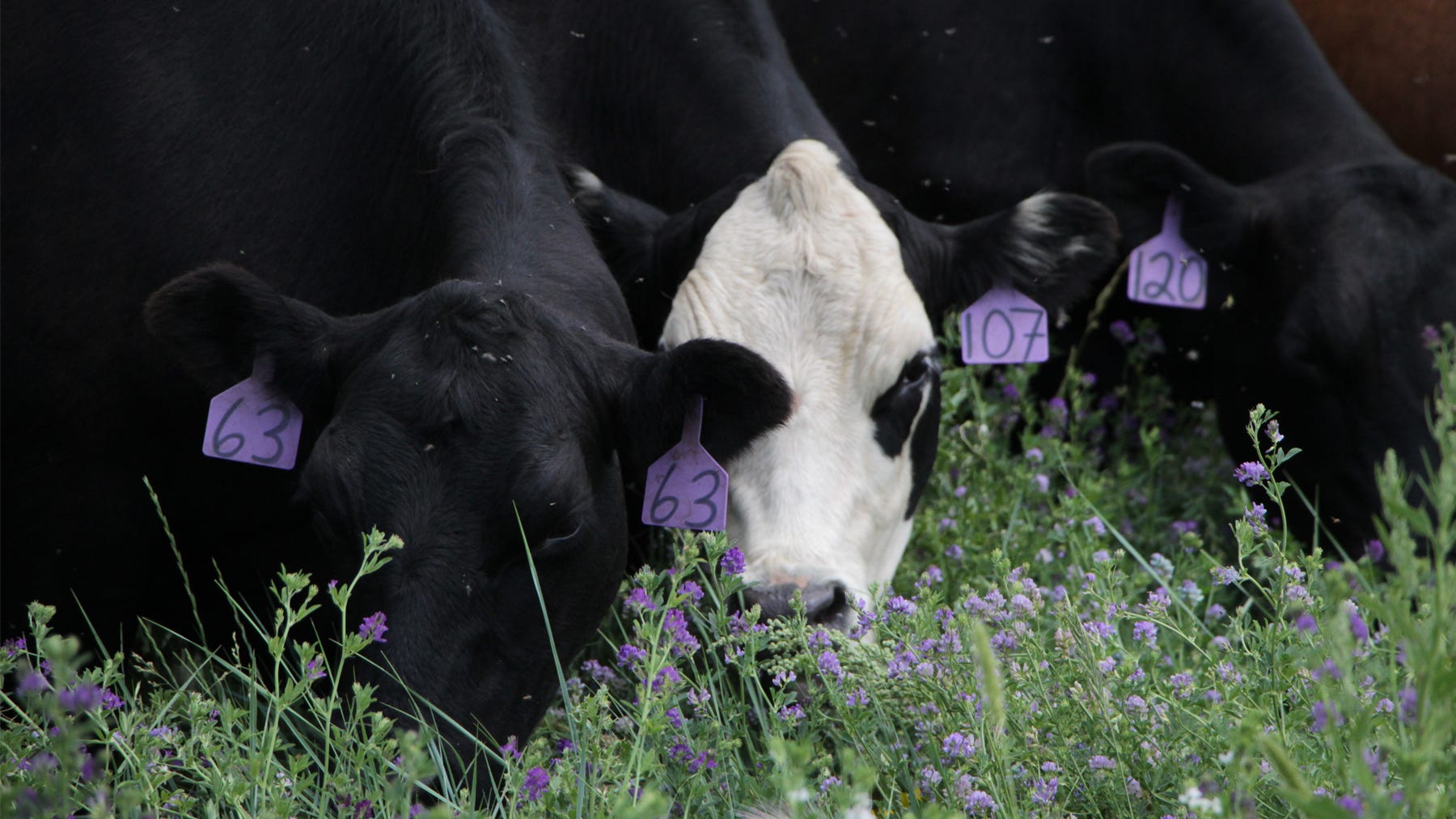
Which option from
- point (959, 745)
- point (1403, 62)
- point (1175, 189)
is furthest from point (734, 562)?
point (1403, 62)

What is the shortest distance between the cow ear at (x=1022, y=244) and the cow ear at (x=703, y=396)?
130 centimetres

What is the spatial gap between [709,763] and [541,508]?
586mm

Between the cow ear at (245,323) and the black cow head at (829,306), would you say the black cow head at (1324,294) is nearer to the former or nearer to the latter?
the black cow head at (829,306)

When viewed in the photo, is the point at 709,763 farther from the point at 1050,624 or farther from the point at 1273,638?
the point at 1050,624

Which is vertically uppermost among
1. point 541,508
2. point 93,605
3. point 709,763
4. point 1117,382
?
point 541,508

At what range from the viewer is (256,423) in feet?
10.3

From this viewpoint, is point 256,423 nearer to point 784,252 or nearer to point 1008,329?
point 784,252

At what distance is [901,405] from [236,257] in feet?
5.86

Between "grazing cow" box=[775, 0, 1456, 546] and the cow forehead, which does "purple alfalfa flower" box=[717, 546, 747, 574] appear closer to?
the cow forehead

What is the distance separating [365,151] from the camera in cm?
389

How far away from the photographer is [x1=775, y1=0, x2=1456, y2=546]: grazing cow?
457 centimetres

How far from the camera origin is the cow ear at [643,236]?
4016mm

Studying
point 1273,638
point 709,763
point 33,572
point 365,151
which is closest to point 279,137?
point 365,151

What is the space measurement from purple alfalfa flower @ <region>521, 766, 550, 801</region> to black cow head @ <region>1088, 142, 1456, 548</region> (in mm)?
2926
